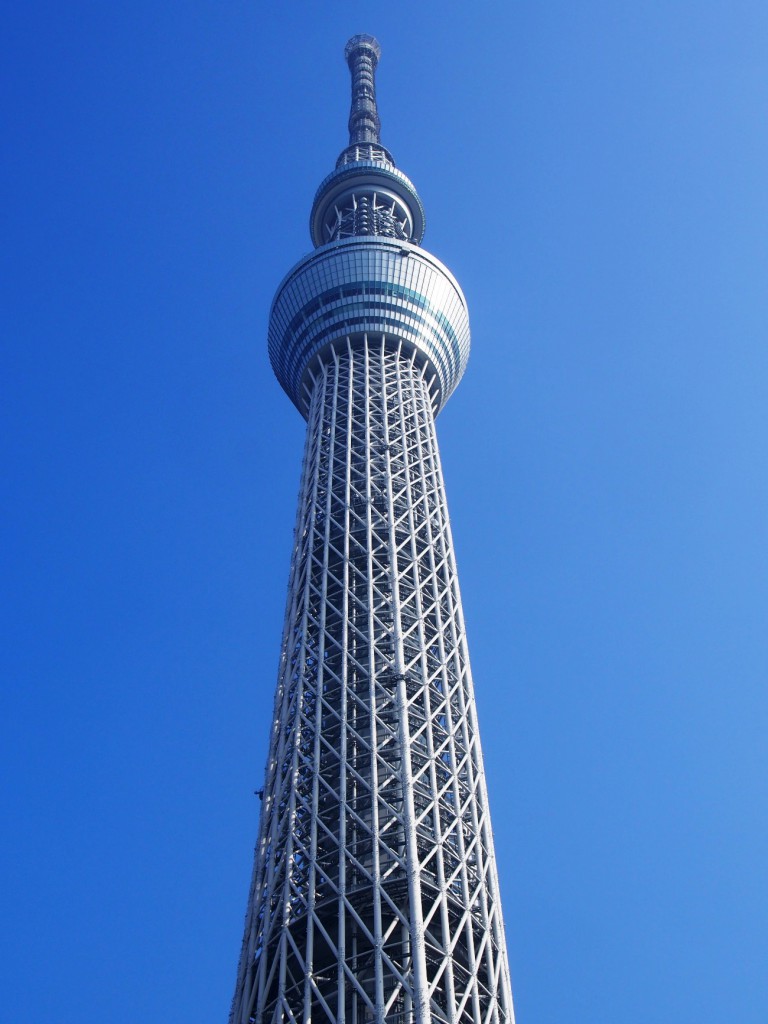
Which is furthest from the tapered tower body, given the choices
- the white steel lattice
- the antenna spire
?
the antenna spire

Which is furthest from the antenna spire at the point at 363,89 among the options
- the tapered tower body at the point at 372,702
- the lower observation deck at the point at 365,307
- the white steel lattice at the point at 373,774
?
the white steel lattice at the point at 373,774

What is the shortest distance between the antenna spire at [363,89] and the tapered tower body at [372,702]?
17.5m

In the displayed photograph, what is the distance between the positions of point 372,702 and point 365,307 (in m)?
34.5

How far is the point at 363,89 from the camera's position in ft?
368

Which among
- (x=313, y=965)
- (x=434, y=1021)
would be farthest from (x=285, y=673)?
(x=434, y=1021)

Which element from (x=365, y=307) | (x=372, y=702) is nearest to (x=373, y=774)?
(x=372, y=702)

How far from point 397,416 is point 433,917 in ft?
120

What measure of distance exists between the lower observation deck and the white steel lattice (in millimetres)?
7473

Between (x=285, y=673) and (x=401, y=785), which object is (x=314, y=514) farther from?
(x=401, y=785)

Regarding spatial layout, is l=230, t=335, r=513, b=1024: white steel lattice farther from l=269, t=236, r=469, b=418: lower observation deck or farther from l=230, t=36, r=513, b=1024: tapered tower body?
l=269, t=236, r=469, b=418: lower observation deck

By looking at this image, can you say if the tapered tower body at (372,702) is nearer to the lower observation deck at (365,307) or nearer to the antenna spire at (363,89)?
the lower observation deck at (365,307)

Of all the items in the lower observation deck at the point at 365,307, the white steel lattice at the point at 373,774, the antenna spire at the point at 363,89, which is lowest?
the white steel lattice at the point at 373,774

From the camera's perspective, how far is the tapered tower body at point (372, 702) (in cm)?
4825

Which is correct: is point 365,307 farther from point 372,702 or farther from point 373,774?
point 373,774
